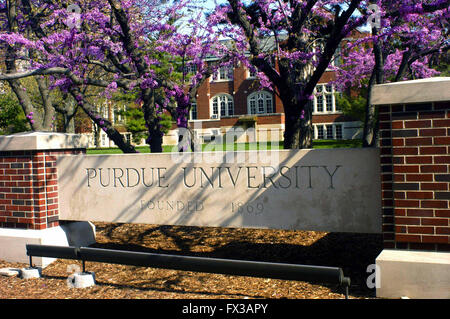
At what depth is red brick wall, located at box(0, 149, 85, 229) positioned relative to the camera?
686cm

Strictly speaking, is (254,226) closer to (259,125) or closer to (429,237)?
(429,237)

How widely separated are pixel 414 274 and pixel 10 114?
2368 centimetres

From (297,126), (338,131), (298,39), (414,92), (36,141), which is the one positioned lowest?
(36,141)

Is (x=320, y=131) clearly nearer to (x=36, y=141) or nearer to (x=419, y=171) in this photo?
(x=36, y=141)

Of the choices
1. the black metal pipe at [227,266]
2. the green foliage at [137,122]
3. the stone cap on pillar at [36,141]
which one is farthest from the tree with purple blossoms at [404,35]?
the green foliage at [137,122]

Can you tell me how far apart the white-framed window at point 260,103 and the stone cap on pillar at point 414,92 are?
42.0 metres

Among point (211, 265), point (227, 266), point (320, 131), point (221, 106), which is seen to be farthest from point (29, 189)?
point (221, 106)

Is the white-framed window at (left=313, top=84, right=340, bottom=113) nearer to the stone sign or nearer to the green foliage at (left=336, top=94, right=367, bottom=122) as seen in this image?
the green foliage at (left=336, top=94, right=367, bottom=122)

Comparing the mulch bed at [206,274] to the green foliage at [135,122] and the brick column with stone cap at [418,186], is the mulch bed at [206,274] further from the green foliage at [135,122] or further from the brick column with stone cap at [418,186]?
the green foliage at [135,122]

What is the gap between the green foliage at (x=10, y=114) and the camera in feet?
80.1

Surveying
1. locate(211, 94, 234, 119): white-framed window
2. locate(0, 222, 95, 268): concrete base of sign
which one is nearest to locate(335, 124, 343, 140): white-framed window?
locate(211, 94, 234, 119): white-framed window

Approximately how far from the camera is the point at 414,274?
4.48 m

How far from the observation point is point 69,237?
7.24m
